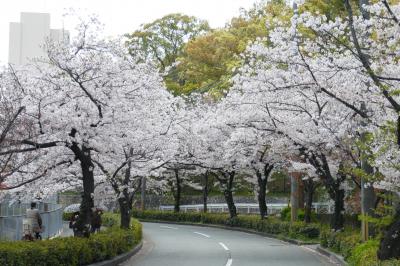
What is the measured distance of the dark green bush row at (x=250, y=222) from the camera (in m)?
24.7

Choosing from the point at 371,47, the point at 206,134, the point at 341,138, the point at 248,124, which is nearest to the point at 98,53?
the point at 371,47

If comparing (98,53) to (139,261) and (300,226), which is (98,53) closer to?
(139,261)

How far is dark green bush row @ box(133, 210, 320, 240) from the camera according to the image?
81.1 ft

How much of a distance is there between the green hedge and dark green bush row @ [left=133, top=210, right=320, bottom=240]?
→ 9798 millimetres

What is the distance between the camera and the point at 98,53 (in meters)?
13.4

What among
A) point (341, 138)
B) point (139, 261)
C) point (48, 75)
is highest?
point (48, 75)

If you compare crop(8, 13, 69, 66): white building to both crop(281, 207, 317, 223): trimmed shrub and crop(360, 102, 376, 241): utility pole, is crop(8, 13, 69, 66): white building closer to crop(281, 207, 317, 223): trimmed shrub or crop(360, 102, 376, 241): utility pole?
crop(281, 207, 317, 223): trimmed shrub

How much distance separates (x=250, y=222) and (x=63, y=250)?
20.8 m

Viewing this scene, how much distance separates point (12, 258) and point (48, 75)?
4.60 meters

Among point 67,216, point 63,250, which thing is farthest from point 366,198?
point 67,216

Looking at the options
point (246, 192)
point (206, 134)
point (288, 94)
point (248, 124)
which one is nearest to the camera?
point (288, 94)

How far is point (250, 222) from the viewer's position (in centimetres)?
3198

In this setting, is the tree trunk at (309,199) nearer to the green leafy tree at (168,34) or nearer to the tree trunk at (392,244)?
the tree trunk at (392,244)

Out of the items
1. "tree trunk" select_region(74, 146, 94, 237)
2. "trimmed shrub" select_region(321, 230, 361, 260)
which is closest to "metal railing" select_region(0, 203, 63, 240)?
"tree trunk" select_region(74, 146, 94, 237)
